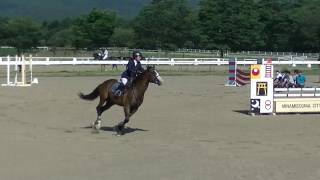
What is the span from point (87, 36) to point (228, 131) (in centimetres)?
10078

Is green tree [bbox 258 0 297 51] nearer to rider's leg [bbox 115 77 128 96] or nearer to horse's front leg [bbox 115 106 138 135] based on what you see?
A: rider's leg [bbox 115 77 128 96]

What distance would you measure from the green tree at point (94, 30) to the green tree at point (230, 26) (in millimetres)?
20336

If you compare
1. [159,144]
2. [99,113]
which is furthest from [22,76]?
[159,144]

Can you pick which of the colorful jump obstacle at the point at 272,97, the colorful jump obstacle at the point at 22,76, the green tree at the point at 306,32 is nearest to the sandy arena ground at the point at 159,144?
the colorful jump obstacle at the point at 272,97

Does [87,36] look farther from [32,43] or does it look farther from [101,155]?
[101,155]

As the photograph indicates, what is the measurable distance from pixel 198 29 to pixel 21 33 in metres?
36.1

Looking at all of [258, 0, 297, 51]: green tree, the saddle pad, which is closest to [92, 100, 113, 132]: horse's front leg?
the saddle pad

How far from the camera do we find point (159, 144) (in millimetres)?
14766

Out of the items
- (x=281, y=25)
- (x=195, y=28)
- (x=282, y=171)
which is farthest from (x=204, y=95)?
(x=281, y=25)

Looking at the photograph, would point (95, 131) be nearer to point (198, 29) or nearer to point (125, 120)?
point (125, 120)

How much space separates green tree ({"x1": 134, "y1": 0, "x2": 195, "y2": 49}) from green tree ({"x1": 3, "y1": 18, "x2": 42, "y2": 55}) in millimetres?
25874

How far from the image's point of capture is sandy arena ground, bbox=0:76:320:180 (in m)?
11.2

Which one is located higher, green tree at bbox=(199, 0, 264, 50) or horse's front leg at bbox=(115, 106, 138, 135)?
green tree at bbox=(199, 0, 264, 50)

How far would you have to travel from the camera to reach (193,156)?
42.6 ft
